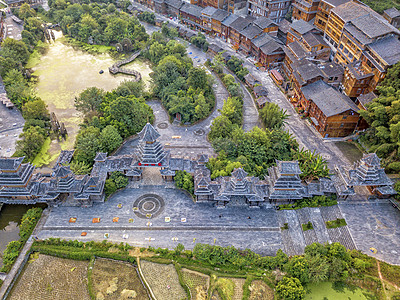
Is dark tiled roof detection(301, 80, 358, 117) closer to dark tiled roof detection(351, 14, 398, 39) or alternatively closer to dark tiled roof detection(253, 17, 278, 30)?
dark tiled roof detection(351, 14, 398, 39)

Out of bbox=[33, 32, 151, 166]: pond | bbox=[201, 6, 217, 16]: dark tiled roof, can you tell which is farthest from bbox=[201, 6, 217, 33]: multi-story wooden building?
bbox=[33, 32, 151, 166]: pond

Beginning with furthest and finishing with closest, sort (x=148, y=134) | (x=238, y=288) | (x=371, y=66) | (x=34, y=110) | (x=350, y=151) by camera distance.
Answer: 1. (x=34, y=110)
2. (x=371, y=66)
3. (x=350, y=151)
4. (x=148, y=134)
5. (x=238, y=288)

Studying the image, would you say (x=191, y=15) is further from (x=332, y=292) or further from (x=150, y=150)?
(x=332, y=292)

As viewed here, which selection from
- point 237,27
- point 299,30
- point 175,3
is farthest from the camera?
point 175,3

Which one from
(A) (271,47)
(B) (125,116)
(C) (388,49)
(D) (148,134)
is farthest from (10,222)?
(C) (388,49)

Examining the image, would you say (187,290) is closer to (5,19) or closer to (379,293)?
(379,293)

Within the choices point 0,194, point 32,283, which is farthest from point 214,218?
point 0,194
